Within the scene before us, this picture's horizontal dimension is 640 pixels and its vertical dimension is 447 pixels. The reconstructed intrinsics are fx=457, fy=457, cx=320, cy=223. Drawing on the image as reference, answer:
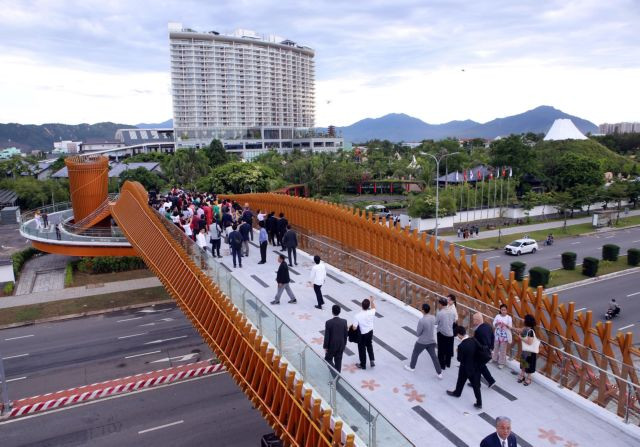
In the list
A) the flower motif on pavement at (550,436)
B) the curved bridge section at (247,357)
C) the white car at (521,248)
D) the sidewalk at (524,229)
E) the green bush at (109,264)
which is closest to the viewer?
the curved bridge section at (247,357)

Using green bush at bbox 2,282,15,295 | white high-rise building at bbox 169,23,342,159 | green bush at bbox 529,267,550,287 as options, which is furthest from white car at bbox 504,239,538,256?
white high-rise building at bbox 169,23,342,159

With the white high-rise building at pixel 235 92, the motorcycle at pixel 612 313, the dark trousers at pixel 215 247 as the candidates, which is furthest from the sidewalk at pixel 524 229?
the white high-rise building at pixel 235 92

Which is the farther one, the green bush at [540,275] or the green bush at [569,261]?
the green bush at [569,261]

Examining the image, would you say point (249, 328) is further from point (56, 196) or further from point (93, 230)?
point (56, 196)

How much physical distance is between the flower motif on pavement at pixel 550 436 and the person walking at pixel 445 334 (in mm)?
2050

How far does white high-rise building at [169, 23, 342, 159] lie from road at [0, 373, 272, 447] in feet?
358

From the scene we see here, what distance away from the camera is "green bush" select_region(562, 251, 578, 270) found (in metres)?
29.2

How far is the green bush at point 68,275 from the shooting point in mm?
29081

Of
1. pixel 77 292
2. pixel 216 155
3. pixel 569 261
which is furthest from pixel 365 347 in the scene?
pixel 216 155

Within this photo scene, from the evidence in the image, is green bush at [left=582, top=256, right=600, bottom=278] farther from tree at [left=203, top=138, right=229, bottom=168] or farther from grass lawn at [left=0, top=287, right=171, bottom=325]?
tree at [left=203, top=138, right=229, bottom=168]

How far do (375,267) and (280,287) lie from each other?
Answer: 3269 millimetres

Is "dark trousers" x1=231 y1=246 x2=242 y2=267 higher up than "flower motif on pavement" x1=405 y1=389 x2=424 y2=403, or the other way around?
"dark trousers" x1=231 y1=246 x2=242 y2=267

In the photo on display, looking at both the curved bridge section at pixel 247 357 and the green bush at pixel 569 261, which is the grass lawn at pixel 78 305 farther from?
the green bush at pixel 569 261

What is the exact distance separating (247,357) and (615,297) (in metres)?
23.3
